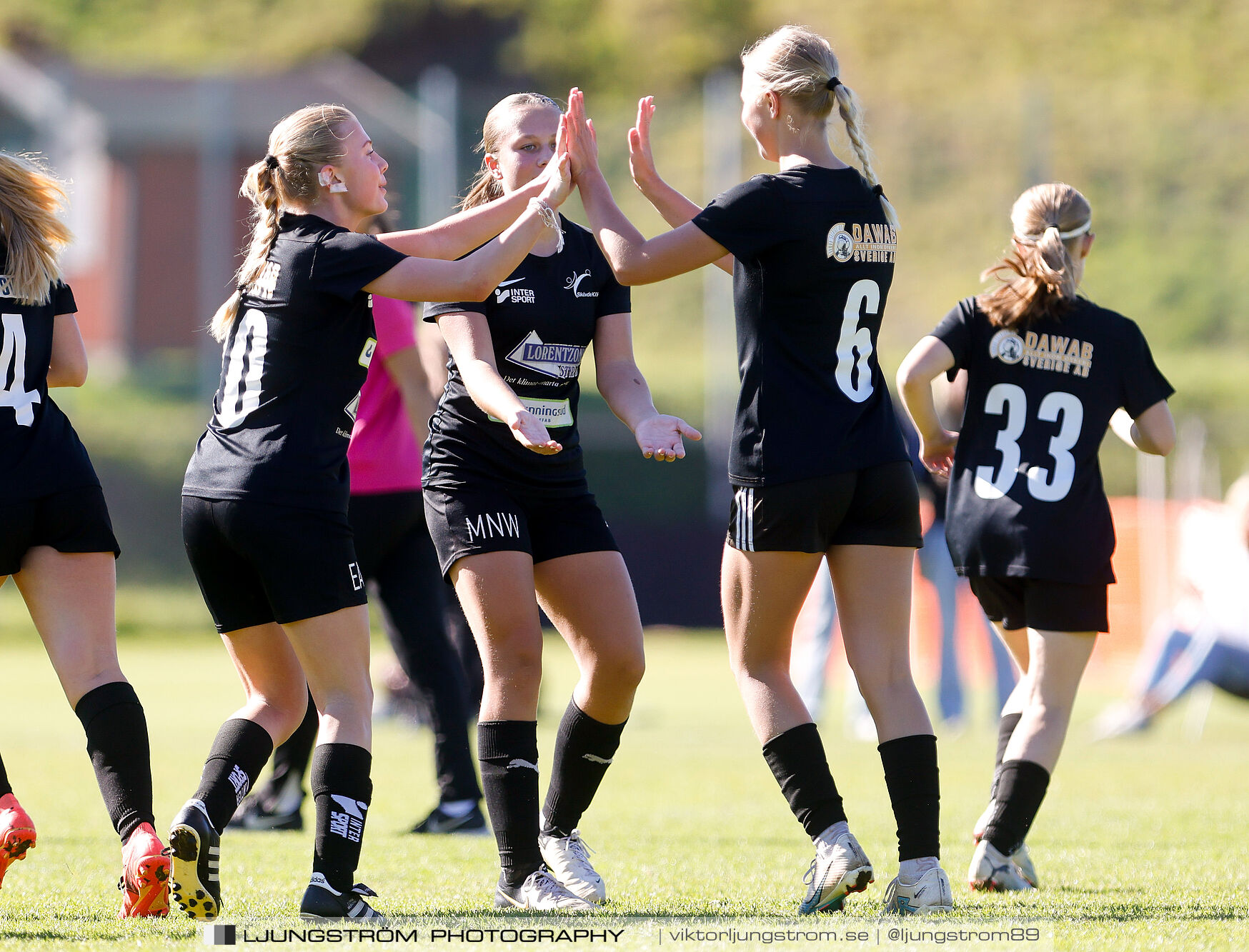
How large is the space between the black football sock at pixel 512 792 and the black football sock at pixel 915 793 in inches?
34.9

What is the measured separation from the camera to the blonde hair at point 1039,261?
4.54 m

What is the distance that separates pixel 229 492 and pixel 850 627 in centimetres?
158

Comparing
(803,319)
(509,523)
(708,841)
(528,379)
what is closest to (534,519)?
(509,523)

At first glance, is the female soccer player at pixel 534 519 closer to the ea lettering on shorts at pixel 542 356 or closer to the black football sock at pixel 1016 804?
the ea lettering on shorts at pixel 542 356

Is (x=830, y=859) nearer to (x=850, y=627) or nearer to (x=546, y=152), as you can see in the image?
(x=850, y=627)

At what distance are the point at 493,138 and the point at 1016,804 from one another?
2.31 meters

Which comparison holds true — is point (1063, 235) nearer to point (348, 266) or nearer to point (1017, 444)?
point (1017, 444)

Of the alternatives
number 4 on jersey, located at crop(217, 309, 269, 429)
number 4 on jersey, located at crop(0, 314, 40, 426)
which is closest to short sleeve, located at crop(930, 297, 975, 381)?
number 4 on jersey, located at crop(217, 309, 269, 429)

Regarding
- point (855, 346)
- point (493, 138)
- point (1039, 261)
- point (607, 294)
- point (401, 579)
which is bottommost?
point (401, 579)

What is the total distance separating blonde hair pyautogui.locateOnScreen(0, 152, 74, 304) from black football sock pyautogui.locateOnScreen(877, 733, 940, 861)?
7.99ft

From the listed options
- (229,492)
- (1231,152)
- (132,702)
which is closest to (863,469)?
(229,492)

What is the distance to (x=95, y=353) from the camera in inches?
1033

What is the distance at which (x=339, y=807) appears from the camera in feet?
12.0

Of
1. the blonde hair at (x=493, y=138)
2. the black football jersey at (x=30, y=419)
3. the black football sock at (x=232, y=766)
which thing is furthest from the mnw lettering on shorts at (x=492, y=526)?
the black football jersey at (x=30, y=419)
